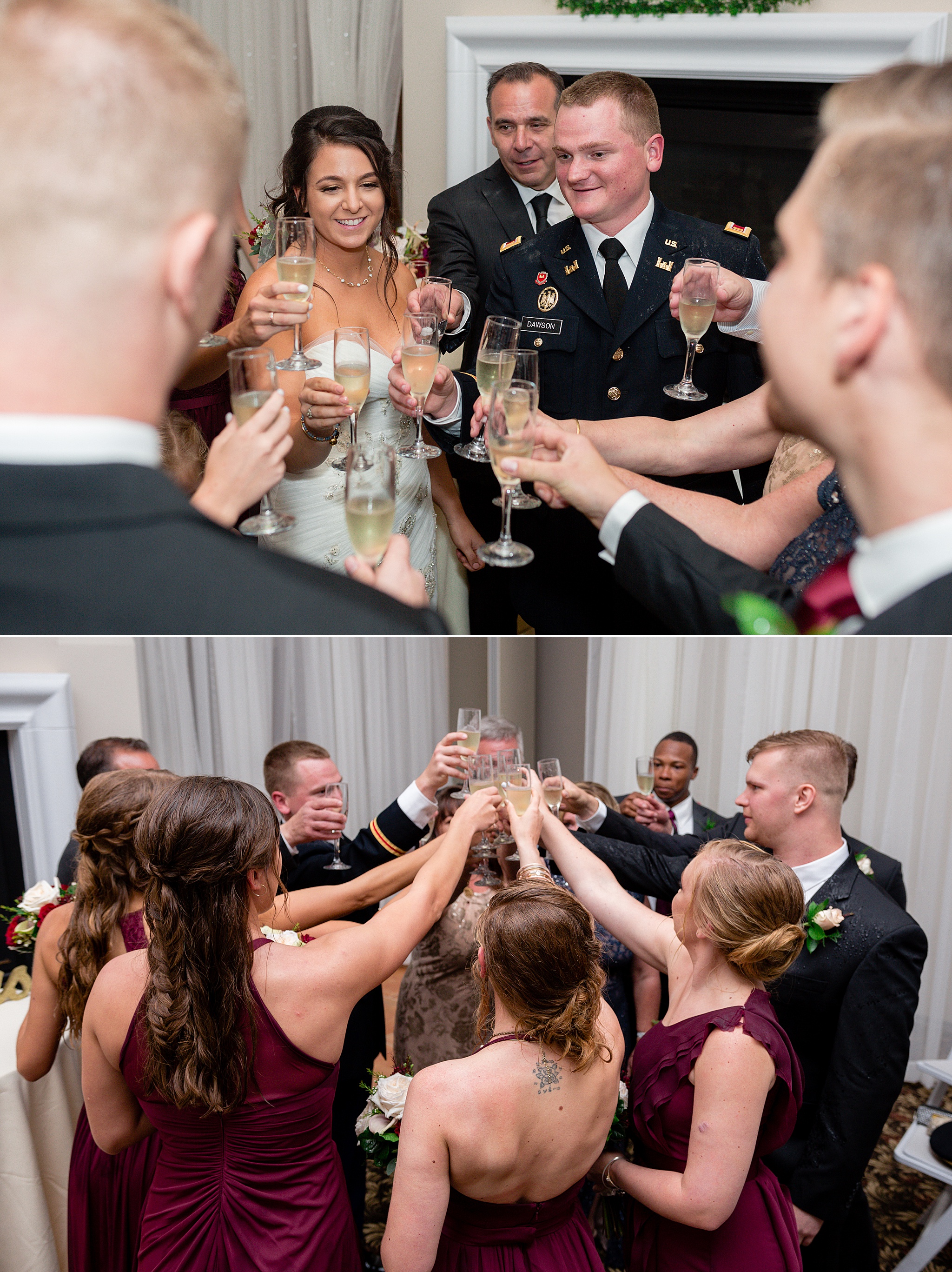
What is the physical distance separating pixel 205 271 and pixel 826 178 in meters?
0.66

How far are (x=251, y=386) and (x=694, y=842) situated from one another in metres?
2.03

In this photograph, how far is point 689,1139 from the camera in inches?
77.4

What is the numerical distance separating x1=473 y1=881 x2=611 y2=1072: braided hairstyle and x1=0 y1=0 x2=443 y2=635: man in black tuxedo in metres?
0.88

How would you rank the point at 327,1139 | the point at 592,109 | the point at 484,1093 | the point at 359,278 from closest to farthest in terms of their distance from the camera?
1. the point at 484,1093
2. the point at 327,1139
3. the point at 592,109
4. the point at 359,278

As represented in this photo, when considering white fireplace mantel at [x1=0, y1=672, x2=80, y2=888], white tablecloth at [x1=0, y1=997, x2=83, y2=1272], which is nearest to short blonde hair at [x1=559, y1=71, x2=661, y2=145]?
white fireplace mantel at [x1=0, y1=672, x2=80, y2=888]

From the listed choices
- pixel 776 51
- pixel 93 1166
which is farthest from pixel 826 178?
pixel 776 51

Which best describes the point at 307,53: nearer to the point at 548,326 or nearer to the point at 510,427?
the point at 548,326

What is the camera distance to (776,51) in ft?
15.5

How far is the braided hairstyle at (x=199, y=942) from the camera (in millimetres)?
1790

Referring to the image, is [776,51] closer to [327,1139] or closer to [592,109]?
[592,109]

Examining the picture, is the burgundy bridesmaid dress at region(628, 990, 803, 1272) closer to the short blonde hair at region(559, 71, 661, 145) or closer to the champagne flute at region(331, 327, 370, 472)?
A: the champagne flute at region(331, 327, 370, 472)

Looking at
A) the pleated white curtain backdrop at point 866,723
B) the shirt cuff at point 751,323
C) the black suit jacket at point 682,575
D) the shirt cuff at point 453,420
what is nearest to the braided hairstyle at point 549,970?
the black suit jacket at point 682,575

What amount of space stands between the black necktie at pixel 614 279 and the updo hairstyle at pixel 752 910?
1585 mm

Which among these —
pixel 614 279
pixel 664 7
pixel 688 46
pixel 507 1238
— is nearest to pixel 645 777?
pixel 614 279
